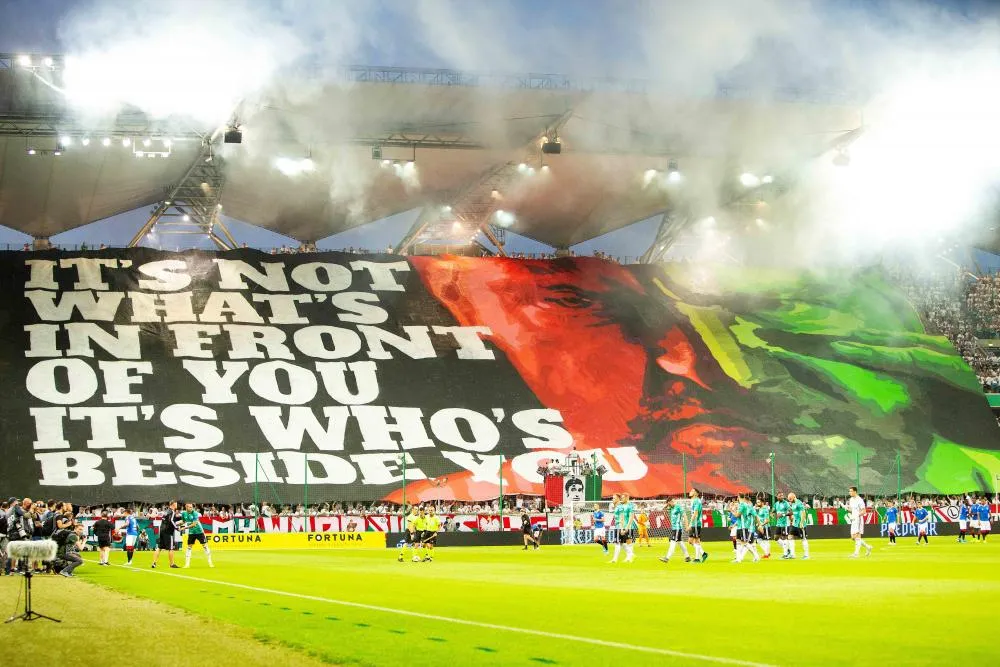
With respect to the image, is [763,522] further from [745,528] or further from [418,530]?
[418,530]

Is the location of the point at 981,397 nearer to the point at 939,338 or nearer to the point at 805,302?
the point at 939,338

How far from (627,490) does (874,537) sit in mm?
10989

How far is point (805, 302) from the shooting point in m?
67.7

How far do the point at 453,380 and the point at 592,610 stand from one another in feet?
136

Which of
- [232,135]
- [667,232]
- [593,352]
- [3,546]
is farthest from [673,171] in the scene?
[3,546]

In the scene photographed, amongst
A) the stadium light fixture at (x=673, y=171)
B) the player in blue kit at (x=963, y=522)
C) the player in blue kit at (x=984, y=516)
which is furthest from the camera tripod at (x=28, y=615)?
the stadium light fixture at (x=673, y=171)

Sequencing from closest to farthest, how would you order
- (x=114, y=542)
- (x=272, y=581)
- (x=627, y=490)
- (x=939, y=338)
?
(x=272, y=581)
(x=114, y=542)
(x=627, y=490)
(x=939, y=338)

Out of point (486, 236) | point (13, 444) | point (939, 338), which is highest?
point (486, 236)

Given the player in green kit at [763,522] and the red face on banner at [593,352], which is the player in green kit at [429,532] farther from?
the red face on banner at [593,352]

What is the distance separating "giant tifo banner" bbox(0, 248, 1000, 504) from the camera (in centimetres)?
5038

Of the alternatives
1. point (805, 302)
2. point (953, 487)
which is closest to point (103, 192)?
point (805, 302)

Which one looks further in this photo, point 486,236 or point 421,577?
point 486,236

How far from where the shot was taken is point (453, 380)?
57562 mm

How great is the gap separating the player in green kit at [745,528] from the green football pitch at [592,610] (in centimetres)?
56
